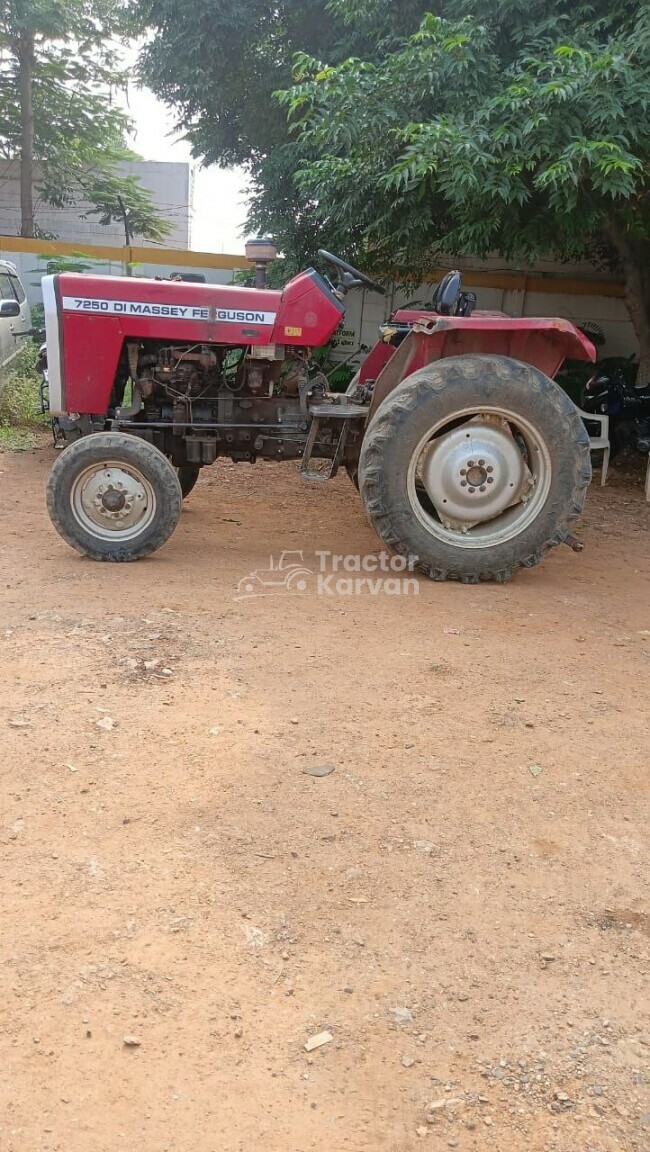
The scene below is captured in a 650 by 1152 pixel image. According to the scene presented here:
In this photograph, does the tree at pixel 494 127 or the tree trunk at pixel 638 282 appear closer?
the tree at pixel 494 127

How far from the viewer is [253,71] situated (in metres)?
11.0

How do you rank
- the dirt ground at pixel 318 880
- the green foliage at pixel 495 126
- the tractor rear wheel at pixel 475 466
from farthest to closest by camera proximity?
the green foliage at pixel 495 126
the tractor rear wheel at pixel 475 466
the dirt ground at pixel 318 880

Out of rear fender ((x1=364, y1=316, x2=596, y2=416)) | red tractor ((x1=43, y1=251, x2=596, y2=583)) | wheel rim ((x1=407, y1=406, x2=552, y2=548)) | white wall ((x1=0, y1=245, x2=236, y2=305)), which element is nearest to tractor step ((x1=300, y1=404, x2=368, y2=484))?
red tractor ((x1=43, y1=251, x2=596, y2=583))

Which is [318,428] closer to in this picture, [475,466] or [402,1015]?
[475,466]

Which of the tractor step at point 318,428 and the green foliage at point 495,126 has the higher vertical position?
the green foliage at point 495,126

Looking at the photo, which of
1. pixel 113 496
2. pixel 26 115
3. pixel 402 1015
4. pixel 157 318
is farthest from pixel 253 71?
pixel 402 1015

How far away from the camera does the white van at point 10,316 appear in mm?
9336

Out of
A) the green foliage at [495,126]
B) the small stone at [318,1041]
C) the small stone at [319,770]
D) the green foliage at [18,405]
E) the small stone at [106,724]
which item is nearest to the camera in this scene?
the small stone at [318,1041]

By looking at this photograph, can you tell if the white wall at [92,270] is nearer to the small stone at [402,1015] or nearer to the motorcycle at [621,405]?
the motorcycle at [621,405]

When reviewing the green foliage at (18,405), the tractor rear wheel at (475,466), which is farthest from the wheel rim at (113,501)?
the green foliage at (18,405)

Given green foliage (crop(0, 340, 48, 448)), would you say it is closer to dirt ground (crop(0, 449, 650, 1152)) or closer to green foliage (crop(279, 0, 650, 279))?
green foliage (crop(279, 0, 650, 279))

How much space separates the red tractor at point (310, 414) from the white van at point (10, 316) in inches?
164

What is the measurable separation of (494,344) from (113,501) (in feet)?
8.14

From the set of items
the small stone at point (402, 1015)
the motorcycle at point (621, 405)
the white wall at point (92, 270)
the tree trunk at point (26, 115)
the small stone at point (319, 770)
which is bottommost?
the small stone at point (402, 1015)
